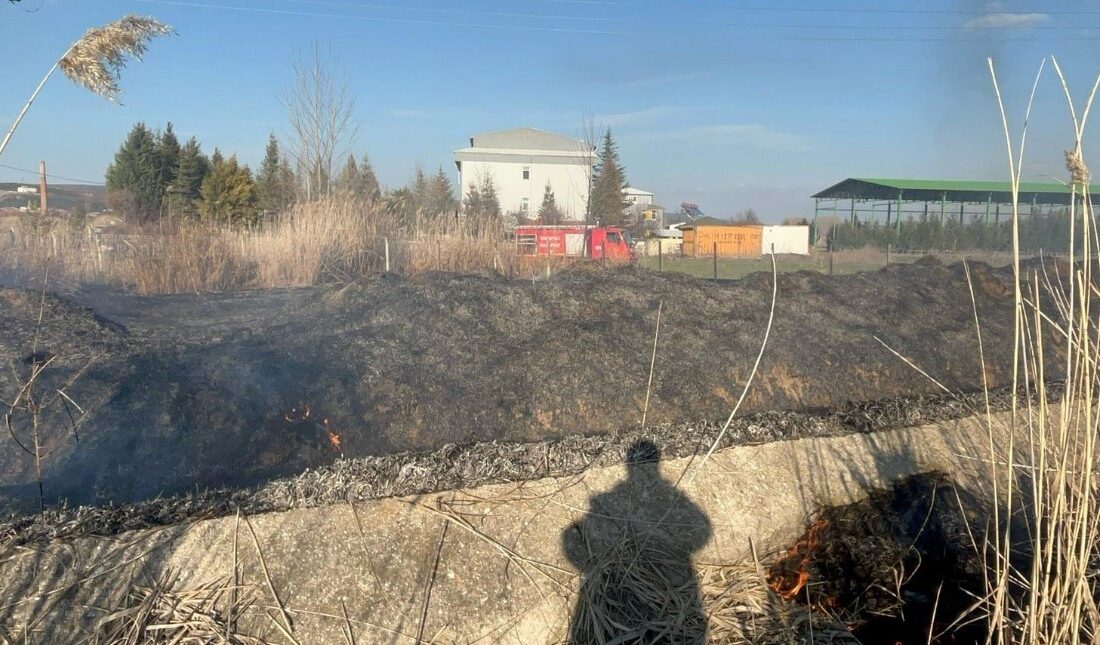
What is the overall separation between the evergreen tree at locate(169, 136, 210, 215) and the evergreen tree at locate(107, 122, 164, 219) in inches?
59.1

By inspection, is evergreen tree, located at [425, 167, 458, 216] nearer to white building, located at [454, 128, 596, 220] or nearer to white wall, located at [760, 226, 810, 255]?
white wall, located at [760, 226, 810, 255]

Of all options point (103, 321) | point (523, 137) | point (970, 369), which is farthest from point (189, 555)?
point (523, 137)

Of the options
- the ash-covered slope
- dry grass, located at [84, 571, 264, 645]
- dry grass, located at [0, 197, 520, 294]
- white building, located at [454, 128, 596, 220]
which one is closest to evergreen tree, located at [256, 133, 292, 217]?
dry grass, located at [0, 197, 520, 294]

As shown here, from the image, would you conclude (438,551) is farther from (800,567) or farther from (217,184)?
(217,184)

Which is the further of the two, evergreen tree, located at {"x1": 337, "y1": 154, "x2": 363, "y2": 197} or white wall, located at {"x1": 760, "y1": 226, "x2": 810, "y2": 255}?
white wall, located at {"x1": 760, "y1": 226, "x2": 810, "y2": 255}

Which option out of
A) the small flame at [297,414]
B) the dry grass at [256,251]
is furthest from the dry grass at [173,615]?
the dry grass at [256,251]

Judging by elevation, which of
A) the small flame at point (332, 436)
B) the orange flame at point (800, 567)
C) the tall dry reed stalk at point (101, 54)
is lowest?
the orange flame at point (800, 567)

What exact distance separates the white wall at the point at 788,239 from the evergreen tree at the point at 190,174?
775 inches

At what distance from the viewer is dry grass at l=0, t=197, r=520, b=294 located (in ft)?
40.9

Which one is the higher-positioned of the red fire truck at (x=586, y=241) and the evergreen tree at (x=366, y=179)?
the evergreen tree at (x=366, y=179)

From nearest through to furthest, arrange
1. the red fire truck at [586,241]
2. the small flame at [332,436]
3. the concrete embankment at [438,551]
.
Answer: the concrete embankment at [438,551]
the small flame at [332,436]
the red fire truck at [586,241]

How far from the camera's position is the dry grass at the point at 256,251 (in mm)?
12453

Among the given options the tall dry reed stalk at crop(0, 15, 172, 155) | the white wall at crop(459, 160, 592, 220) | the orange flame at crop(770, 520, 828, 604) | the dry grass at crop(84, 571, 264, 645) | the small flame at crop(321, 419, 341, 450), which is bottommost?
the orange flame at crop(770, 520, 828, 604)

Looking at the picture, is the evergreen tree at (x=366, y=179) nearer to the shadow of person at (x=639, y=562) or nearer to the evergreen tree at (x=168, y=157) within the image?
the evergreen tree at (x=168, y=157)
